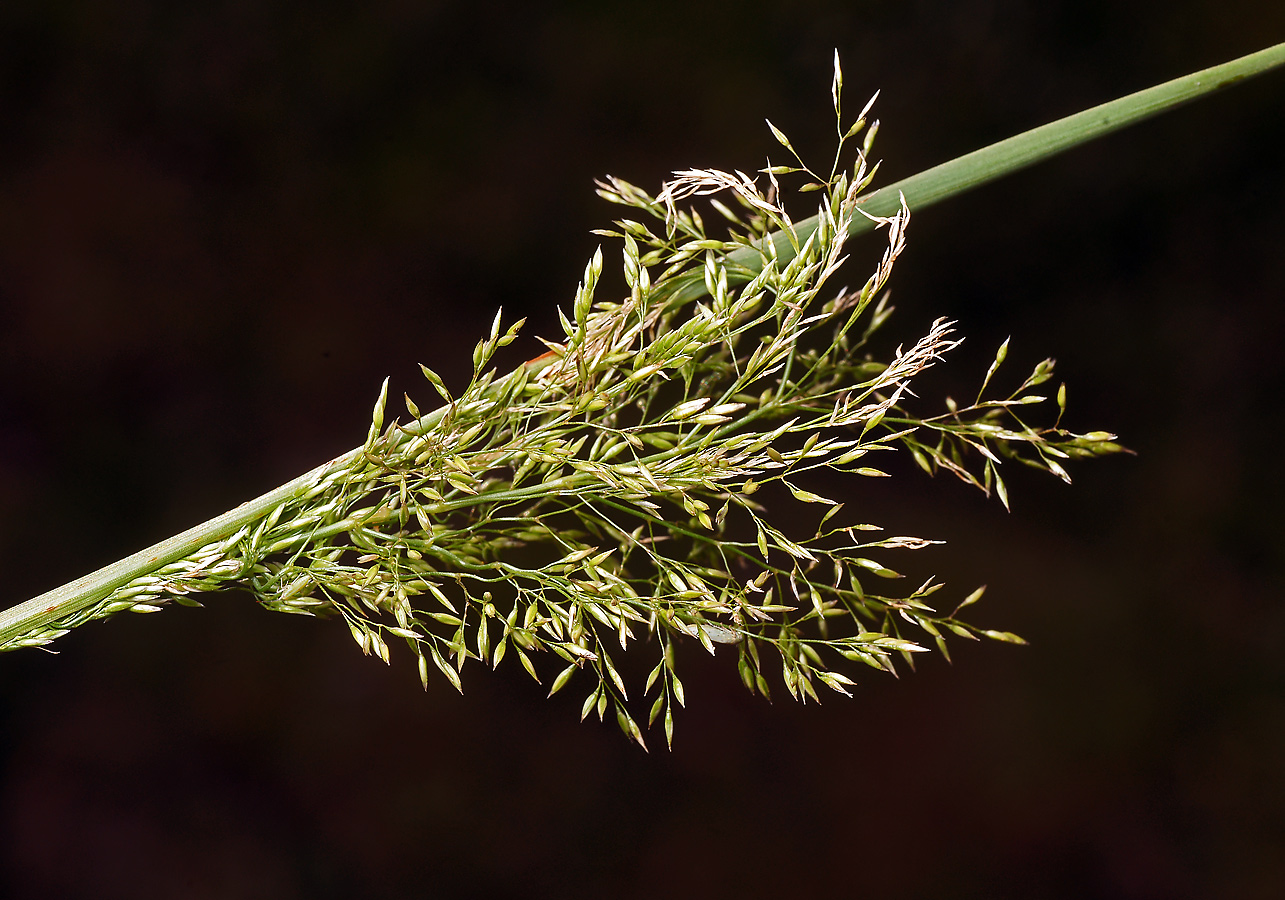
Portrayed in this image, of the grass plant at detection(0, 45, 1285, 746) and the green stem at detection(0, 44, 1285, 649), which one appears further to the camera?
the green stem at detection(0, 44, 1285, 649)

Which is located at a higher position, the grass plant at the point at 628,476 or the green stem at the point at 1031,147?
the green stem at the point at 1031,147

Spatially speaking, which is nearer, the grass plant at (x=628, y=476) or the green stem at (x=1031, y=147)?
the grass plant at (x=628, y=476)

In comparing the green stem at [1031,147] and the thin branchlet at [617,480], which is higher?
the green stem at [1031,147]

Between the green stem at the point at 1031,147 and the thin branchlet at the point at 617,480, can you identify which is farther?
the green stem at the point at 1031,147

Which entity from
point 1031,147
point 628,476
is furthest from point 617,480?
point 1031,147

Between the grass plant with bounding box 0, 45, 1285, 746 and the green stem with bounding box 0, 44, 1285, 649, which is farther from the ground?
the green stem with bounding box 0, 44, 1285, 649

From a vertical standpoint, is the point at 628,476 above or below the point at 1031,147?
below

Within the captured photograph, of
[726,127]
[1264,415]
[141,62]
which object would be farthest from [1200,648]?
[141,62]

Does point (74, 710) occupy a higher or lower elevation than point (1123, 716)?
higher

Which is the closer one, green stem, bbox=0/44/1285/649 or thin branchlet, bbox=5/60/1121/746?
thin branchlet, bbox=5/60/1121/746

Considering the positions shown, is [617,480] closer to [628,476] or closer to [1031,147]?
[628,476]

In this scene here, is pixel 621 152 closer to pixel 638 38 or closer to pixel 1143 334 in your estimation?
pixel 638 38
